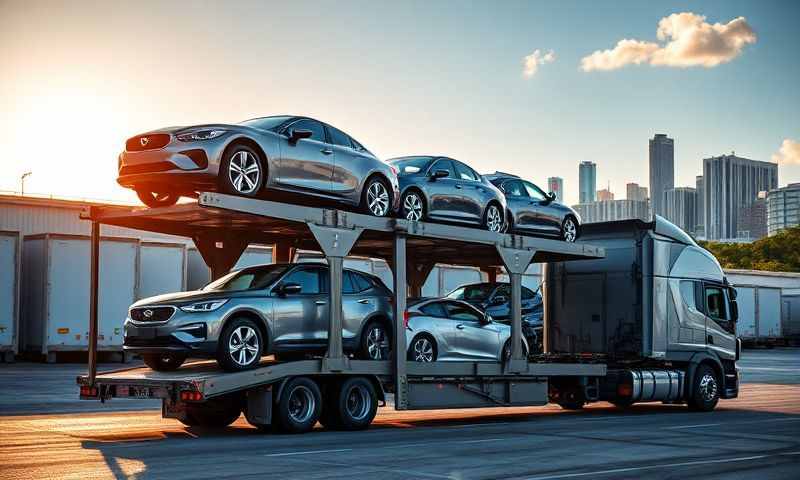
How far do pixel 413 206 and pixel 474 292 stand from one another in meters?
7.01

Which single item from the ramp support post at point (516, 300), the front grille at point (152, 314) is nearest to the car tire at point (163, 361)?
the front grille at point (152, 314)

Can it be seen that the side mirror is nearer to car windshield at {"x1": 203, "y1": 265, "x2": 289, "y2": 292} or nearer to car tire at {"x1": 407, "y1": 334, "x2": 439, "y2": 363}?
car windshield at {"x1": 203, "y1": 265, "x2": 289, "y2": 292}

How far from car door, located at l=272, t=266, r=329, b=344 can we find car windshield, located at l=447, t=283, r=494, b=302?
8.24 metres

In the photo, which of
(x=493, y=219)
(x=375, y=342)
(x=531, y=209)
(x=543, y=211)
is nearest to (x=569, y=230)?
(x=543, y=211)

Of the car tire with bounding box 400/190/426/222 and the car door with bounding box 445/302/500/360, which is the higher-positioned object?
the car tire with bounding box 400/190/426/222

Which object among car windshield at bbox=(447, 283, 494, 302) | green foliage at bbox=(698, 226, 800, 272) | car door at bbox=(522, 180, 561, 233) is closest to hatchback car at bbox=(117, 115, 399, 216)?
Answer: car door at bbox=(522, 180, 561, 233)

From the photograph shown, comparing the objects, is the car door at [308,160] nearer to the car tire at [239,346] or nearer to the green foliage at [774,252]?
the car tire at [239,346]

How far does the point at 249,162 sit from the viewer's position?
13.2 meters

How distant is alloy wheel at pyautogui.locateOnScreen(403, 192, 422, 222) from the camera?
16.1m

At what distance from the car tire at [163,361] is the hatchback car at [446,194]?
4.13m

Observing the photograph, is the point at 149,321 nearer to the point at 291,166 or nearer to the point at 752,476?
the point at 291,166

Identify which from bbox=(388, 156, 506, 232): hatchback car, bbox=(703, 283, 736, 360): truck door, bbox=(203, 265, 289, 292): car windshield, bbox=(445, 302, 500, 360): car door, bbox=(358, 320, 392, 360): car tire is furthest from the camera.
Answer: bbox=(703, 283, 736, 360): truck door

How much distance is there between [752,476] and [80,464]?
676 cm

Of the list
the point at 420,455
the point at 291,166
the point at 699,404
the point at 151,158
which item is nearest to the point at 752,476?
the point at 420,455
